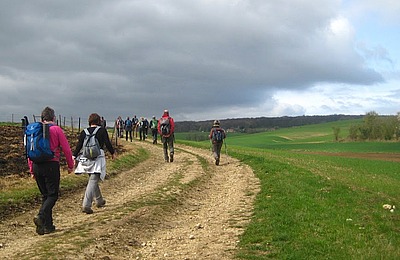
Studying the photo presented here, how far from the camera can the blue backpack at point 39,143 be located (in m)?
8.33

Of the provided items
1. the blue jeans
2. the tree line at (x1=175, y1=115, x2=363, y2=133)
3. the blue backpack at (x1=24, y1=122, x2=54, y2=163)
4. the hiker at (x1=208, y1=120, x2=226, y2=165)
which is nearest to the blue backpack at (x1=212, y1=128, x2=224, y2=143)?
the hiker at (x1=208, y1=120, x2=226, y2=165)

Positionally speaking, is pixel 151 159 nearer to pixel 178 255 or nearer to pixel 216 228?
pixel 216 228

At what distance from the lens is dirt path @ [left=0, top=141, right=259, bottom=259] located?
722 centimetres

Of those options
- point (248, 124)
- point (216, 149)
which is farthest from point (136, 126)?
point (248, 124)

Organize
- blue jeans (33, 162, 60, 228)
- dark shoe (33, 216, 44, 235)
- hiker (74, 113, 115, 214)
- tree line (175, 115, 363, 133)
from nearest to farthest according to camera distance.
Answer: dark shoe (33, 216, 44, 235) → blue jeans (33, 162, 60, 228) → hiker (74, 113, 115, 214) → tree line (175, 115, 363, 133)

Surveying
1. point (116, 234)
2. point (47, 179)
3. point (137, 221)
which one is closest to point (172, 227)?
point (137, 221)

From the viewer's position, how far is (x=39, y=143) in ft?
27.3

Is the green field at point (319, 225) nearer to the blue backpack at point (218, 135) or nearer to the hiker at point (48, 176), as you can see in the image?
the hiker at point (48, 176)

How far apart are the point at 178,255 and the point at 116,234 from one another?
1.57 m

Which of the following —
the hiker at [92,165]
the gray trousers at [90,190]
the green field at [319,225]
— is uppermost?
the hiker at [92,165]

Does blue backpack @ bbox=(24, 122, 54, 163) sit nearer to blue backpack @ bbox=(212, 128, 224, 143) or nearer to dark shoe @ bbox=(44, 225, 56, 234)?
dark shoe @ bbox=(44, 225, 56, 234)

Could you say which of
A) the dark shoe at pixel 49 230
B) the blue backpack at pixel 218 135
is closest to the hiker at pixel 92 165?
the dark shoe at pixel 49 230

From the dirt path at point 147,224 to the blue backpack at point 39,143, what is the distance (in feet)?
5.03

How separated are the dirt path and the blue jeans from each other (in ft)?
1.29
